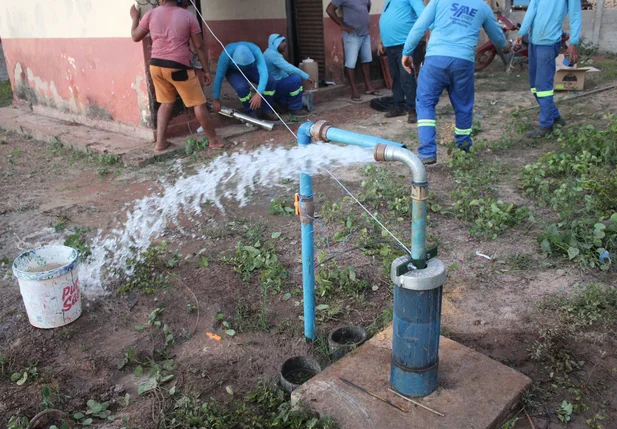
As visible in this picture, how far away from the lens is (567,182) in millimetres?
4727

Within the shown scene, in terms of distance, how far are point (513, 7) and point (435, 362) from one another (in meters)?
12.7

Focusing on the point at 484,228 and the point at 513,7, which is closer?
the point at 484,228

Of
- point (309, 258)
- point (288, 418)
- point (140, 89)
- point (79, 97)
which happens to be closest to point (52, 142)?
point (79, 97)

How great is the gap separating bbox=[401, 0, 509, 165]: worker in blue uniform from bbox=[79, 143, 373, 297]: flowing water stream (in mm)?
709

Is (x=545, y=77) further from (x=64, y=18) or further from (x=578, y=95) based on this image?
(x=64, y=18)

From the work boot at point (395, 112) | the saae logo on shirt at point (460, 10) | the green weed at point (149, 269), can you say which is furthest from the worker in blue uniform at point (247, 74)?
the green weed at point (149, 269)

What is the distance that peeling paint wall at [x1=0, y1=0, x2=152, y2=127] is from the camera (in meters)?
6.49

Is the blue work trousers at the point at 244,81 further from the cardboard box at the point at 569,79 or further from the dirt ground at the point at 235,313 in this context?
the cardboard box at the point at 569,79

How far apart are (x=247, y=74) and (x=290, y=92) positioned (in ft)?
2.51

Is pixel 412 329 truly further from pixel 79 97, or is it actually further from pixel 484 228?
pixel 79 97

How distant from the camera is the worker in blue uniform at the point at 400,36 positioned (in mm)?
7352

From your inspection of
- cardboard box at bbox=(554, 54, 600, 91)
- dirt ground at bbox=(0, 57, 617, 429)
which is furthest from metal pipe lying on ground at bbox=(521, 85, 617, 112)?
dirt ground at bbox=(0, 57, 617, 429)

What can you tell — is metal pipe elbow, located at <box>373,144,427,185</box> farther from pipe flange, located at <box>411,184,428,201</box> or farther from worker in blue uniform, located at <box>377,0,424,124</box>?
→ worker in blue uniform, located at <box>377,0,424,124</box>

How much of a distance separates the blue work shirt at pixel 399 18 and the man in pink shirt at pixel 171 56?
2.71m
